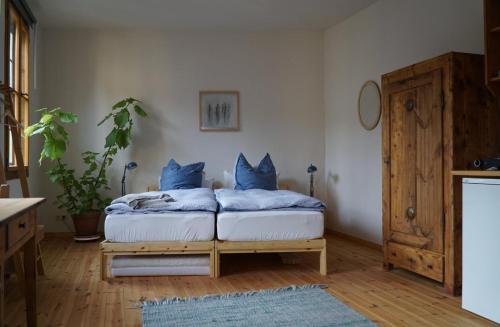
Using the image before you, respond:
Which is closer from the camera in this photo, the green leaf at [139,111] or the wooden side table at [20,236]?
the wooden side table at [20,236]

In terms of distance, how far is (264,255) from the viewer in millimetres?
4531

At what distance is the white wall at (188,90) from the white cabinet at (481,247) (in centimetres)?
340

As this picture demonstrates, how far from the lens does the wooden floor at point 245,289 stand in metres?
2.71

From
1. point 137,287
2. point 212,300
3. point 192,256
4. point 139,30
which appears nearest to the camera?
point 212,300

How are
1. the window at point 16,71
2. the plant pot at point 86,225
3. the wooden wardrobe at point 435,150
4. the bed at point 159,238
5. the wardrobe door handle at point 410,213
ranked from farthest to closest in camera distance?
the plant pot at point 86,225 → the window at point 16,71 → the bed at point 159,238 → the wardrobe door handle at point 410,213 → the wooden wardrobe at point 435,150

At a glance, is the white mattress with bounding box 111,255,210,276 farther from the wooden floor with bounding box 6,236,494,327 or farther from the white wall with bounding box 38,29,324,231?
the white wall with bounding box 38,29,324,231

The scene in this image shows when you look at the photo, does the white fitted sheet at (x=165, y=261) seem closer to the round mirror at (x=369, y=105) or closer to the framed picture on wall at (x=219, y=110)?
the round mirror at (x=369, y=105)

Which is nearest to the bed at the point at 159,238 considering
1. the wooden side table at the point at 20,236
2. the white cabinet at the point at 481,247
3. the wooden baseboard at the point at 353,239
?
the wooden side table at the point at 20,236

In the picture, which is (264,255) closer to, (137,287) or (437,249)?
(137,287)

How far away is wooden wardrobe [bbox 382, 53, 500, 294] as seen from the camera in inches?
123

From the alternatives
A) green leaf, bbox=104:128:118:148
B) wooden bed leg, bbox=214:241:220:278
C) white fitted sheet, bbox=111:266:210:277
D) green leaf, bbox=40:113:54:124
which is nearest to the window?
green leaf, bbox=40:113:54:124

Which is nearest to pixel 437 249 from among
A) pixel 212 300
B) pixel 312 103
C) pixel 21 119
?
pixel 212 300

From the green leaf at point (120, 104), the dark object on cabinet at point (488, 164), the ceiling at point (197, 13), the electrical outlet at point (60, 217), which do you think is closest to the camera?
the dark object on cabinet at point (488, 164)

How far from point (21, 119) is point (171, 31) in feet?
7.35
